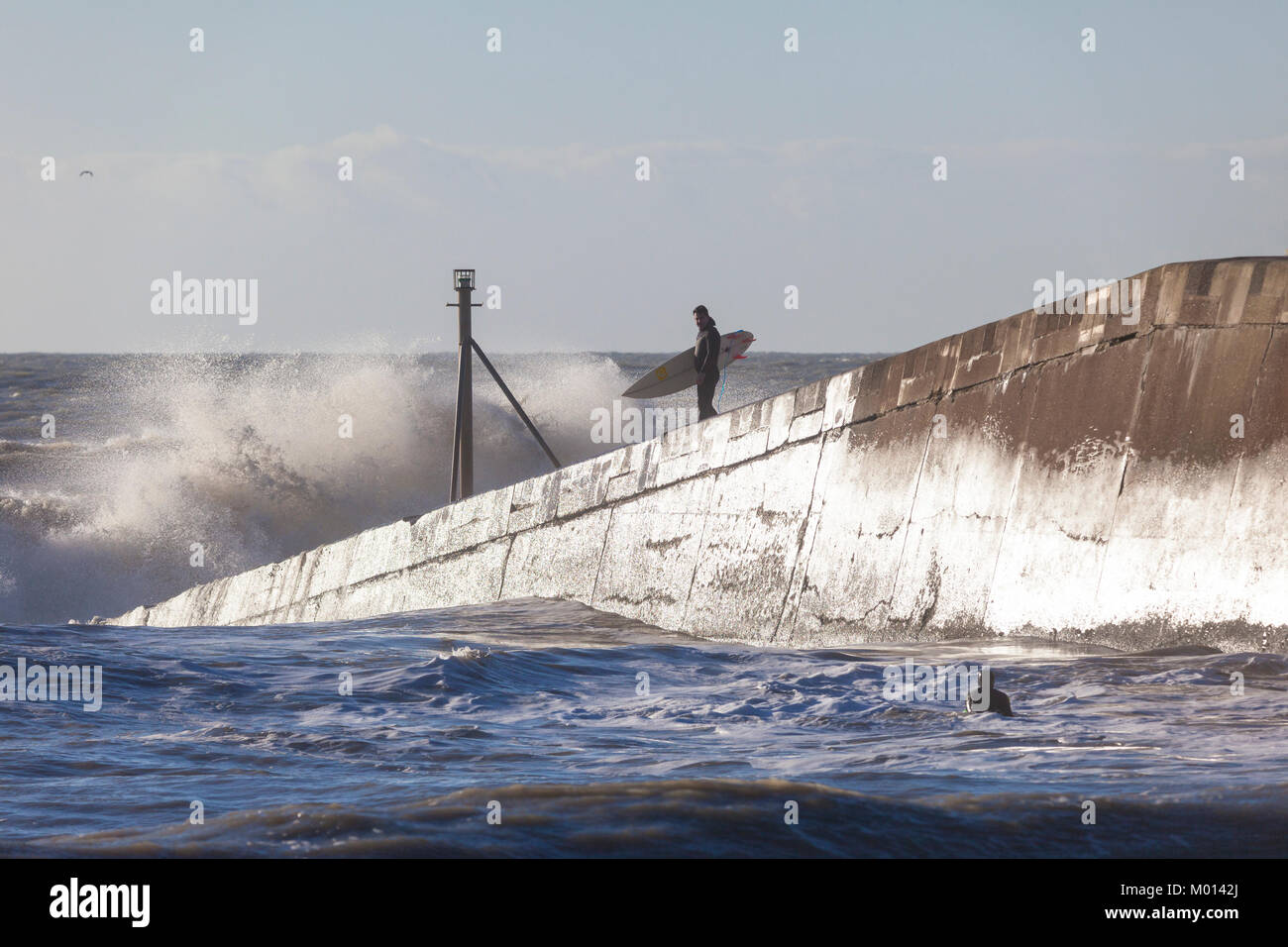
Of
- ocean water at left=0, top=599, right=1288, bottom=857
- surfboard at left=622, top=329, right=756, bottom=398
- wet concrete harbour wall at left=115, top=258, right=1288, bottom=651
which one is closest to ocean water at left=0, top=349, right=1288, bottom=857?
ocean water at left=0, top=599, right=1288, bottom=857

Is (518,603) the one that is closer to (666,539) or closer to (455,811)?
(666,539)

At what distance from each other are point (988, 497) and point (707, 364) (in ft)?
14.4

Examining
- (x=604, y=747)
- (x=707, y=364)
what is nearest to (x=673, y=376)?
(x=707, y=364)

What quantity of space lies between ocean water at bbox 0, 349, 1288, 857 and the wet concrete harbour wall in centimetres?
27

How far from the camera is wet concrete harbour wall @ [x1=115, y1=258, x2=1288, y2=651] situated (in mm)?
5961

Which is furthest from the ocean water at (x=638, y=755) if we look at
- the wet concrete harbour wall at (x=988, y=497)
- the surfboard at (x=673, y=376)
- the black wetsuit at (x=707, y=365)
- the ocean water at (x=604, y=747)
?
the surfboard at (x=673, y=376)

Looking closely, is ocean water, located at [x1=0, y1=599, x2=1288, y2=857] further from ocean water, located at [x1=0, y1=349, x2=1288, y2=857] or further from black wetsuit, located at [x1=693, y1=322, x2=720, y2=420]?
black wetsuit, located at [x1=693, y1=322, x2=720, y2=420]

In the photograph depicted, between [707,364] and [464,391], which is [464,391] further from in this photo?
[707,364]

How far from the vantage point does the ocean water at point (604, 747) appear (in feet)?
12.0

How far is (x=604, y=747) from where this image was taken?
525cm

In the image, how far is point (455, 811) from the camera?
385 cm

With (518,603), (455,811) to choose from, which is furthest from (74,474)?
(455,811)
